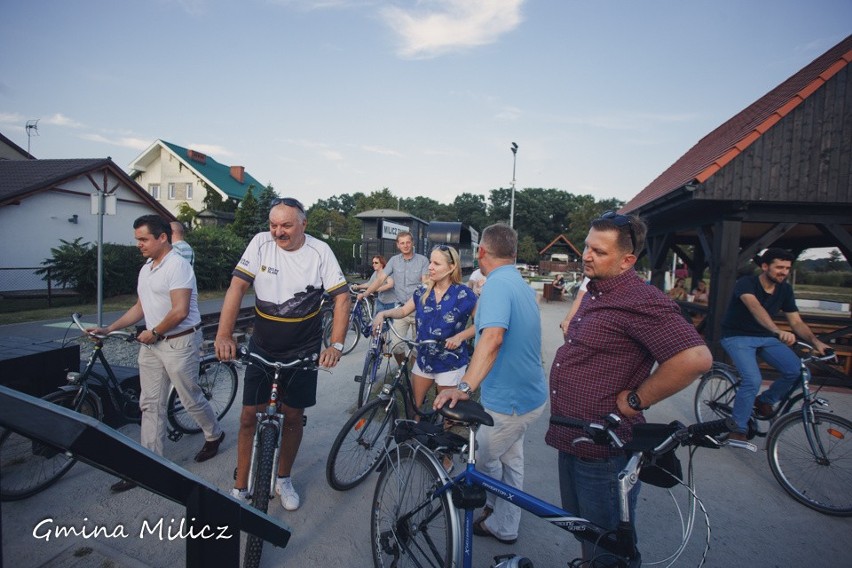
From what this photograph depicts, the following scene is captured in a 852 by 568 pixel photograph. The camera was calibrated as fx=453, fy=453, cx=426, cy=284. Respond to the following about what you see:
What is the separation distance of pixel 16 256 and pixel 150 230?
65.9 feet

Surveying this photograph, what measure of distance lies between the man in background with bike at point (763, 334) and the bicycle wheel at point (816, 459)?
331 millimetres

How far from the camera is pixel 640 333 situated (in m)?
1.92

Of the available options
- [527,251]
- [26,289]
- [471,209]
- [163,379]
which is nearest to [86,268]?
[26,289]

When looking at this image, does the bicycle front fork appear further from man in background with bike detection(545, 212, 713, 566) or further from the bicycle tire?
the bicycle tire

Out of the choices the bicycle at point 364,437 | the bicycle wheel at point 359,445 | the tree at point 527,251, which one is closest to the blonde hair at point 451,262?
the bicycle at point 364,437

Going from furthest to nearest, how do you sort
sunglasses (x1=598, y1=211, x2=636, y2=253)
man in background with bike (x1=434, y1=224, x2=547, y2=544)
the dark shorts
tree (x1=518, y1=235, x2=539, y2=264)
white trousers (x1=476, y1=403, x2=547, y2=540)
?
tree (x1=518, y1=235, x2=539, y2=264), the dark shorts, white trousers (x1=476, y1=403, x2=547, y2=540), man in background with bike (x1=434, y1=224, x2=547, y2=544), sunglasses (x1=598, y1=211, x2=636, y2=253)

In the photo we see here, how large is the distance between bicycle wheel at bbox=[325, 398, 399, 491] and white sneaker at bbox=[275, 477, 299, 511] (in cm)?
28

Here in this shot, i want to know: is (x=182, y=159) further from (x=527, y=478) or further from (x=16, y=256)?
(x=527, y=478)

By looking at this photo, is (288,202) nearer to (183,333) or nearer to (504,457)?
(183,333)

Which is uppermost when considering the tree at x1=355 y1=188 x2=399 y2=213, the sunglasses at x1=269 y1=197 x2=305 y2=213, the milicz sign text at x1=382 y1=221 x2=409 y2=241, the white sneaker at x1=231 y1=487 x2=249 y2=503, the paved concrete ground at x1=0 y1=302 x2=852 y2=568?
the tree at x1=355 y1=188 x2=399 y2=213

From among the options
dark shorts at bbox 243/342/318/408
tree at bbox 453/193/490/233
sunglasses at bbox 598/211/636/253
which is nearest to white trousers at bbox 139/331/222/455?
dark shorts at bbox 243/342/318/408

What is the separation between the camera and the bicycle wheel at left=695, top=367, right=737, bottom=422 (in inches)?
191

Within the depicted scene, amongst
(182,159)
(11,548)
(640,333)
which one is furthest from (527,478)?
(182,159)

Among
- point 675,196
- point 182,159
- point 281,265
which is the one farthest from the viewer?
point 182,159
